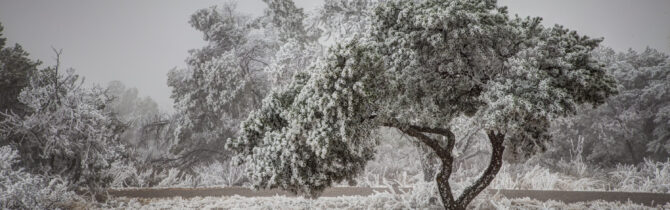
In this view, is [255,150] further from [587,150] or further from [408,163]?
[587,150]

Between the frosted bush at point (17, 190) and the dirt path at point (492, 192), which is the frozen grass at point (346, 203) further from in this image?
the frosted bush at point (17, 190)

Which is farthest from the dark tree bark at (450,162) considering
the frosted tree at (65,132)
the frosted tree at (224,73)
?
the frosted tree at (65,132)

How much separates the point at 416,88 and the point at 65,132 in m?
8.48

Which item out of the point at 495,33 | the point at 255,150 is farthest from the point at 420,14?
the point at 255,150

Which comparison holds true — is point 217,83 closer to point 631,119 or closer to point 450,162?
point 450,162

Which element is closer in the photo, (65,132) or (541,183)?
(65,132)

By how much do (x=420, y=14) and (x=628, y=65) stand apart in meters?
13.3

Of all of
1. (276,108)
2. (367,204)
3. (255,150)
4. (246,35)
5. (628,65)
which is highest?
(246,35)

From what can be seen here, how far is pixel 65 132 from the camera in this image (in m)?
9.70

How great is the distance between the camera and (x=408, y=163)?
1614 centimetres

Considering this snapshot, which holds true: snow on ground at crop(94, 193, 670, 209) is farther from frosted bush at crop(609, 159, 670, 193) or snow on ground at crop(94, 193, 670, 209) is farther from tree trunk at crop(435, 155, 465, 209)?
frosted bush at crop(609, 159, 670, 193)

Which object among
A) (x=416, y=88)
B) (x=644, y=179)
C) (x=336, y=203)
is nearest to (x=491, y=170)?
(x=416, y=88)

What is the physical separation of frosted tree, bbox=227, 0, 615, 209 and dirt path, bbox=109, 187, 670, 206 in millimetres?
3541

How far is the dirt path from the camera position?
975cm
